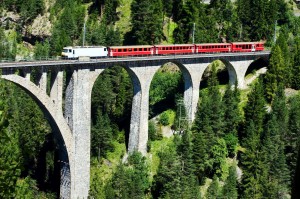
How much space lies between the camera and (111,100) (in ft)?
236

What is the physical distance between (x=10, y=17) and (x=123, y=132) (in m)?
55.3

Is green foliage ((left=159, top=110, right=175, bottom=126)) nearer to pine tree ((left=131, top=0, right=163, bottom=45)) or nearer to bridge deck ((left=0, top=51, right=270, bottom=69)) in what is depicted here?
bridge deck ((left=0, top=51, right=270, bottom=69))

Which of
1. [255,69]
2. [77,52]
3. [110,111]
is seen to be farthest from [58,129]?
[255,69]

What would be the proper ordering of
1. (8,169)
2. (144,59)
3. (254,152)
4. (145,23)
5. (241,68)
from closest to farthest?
(8,169) → (254,152) → (144,59) → (241,68) → (145,23)

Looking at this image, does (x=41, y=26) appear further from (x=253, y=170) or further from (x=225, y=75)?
(x=253, y=170)

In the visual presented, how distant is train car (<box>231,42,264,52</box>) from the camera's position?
7356cm

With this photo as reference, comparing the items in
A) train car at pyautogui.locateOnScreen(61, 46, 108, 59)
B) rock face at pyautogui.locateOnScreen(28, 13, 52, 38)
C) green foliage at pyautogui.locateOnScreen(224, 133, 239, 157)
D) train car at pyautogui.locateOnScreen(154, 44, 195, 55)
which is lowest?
green foliage at pyautogui.locateOnScreen(224, 133, 239, 157)

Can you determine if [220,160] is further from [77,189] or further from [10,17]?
[10,17]

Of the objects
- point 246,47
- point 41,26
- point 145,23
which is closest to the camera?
point 246,47

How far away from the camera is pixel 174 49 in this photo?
217 feet

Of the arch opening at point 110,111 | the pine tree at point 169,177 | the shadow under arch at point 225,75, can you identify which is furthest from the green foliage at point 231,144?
the arch opening at point 110,111

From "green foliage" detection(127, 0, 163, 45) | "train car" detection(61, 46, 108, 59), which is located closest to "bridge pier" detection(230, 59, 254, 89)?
"green foliage" detection(127, 0, 163, 45)

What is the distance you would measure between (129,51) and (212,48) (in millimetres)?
14767

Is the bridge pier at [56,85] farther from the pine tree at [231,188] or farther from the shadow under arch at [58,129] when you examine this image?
the pine tree at [231,188]
